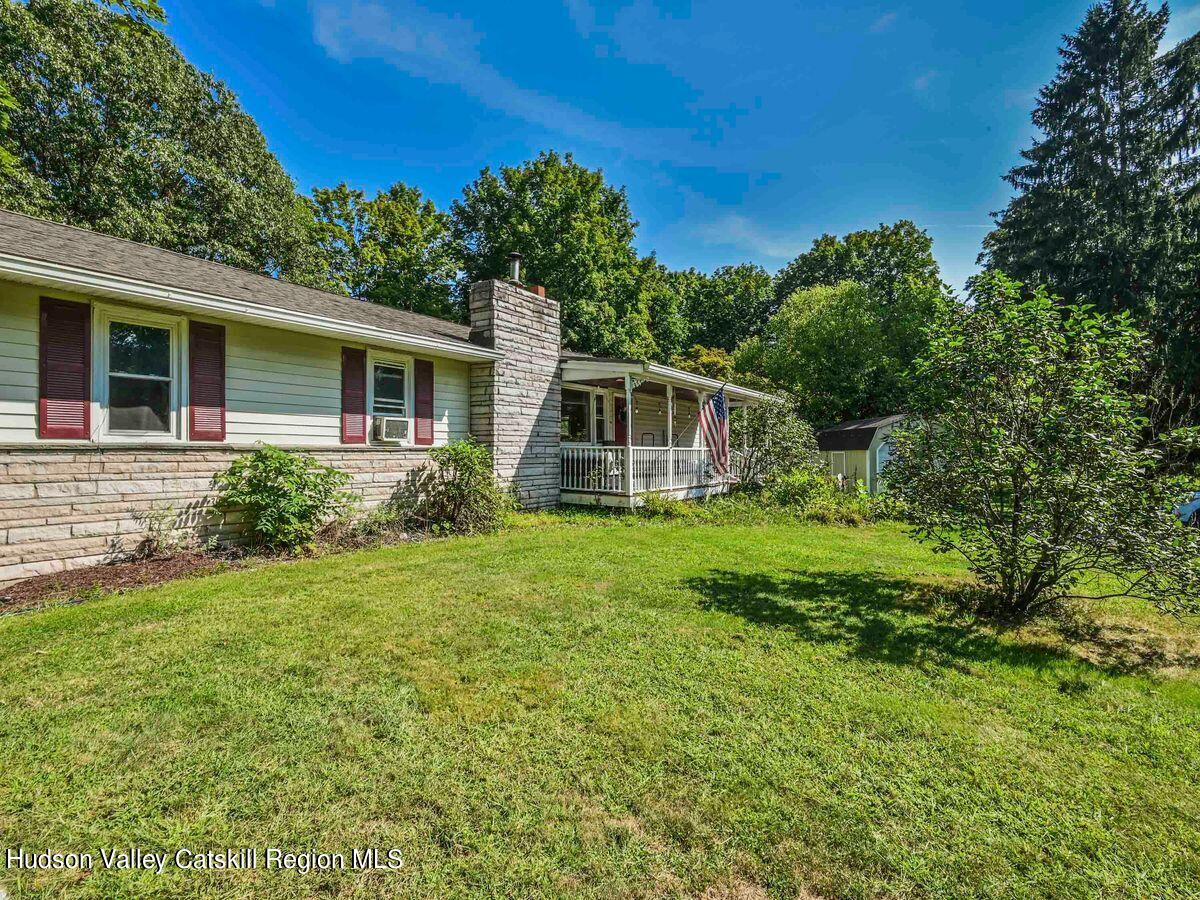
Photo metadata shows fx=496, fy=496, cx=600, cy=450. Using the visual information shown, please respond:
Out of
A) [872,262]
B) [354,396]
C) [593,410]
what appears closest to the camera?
[354,396]

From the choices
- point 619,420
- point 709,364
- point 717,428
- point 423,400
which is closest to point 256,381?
point 423,400

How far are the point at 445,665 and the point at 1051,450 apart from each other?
507cm

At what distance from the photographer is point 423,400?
9.06m

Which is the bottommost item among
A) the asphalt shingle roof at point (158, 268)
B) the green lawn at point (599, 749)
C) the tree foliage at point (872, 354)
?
the green lawn at point (599, 749)

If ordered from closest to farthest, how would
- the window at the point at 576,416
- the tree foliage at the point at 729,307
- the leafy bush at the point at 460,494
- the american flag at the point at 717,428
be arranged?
the leafy bush at the point at 460,494 → the american flag at the point at 717,428 → the window at the point at 576,416 → the tree foliage at the point at 729,307

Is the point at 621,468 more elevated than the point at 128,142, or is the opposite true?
the point at 128,142

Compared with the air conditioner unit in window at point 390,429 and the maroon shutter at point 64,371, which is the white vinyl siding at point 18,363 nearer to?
the maroon shutter at point 64,371

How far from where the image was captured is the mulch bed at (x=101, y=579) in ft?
15.3

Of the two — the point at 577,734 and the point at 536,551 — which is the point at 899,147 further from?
the point at 577,734

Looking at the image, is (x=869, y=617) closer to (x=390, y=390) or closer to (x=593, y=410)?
(x=390, y=390)

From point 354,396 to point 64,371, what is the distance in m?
3.25

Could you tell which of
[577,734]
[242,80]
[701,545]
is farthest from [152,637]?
[242,80]

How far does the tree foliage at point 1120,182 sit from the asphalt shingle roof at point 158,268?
2021 cm

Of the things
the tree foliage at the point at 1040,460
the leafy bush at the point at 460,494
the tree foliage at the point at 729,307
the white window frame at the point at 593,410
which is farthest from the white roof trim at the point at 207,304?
the tree foliage at the point at 729,307
